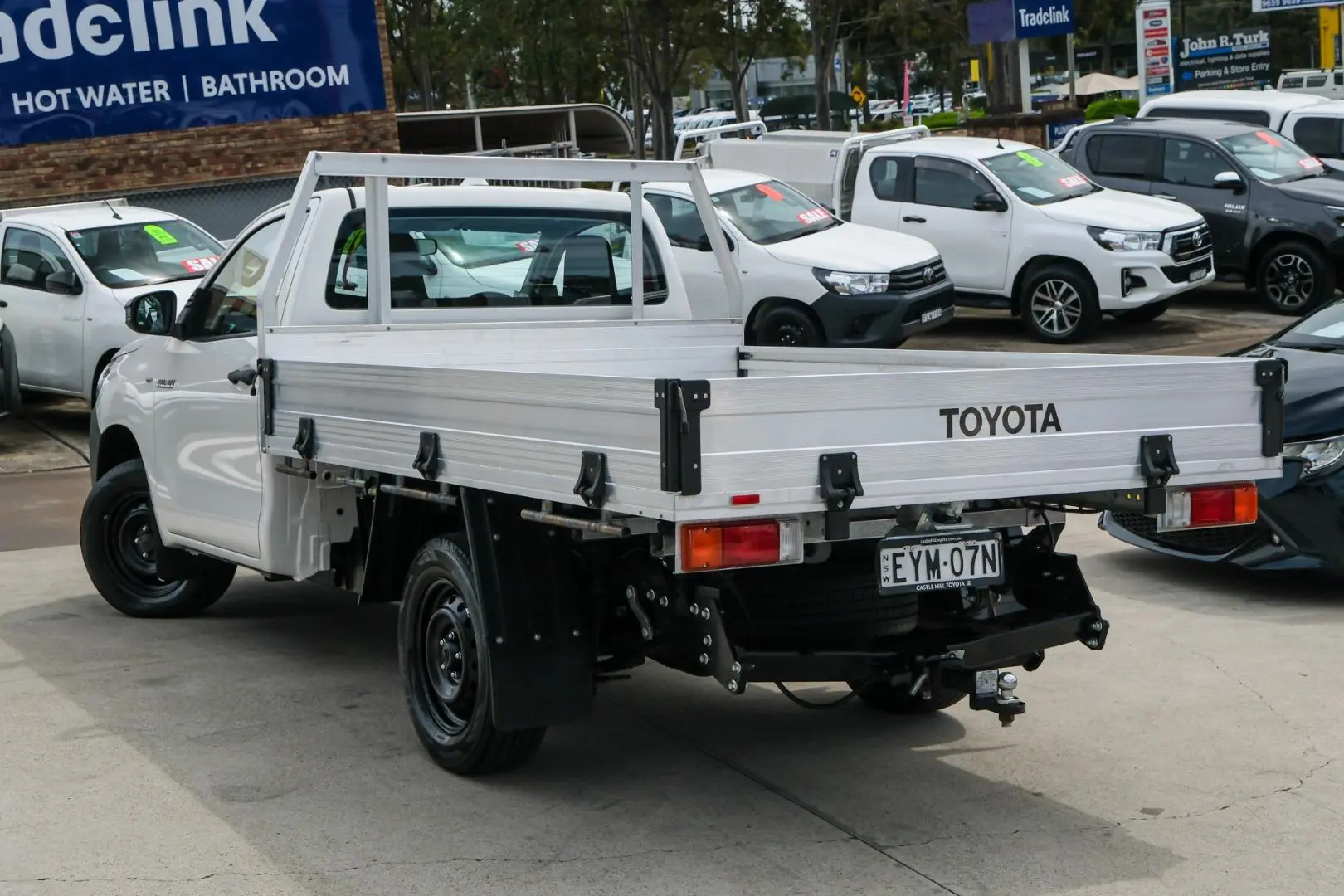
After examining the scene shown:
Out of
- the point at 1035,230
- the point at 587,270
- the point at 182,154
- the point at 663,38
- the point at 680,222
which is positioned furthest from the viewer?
the point at 663,38

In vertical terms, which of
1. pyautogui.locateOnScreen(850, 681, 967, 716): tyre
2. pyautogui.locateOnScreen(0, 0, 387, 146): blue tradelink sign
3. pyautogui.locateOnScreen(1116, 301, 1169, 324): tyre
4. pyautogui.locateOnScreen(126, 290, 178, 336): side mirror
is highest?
pyautogui.locateOnScreen(0, 0, 387, 146): blue tradelink sign

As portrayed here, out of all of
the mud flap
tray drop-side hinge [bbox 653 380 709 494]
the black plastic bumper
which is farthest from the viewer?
the black plastic bumper

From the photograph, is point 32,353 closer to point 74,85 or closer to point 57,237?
point 57,237

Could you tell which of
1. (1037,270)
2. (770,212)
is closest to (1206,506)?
(770,212)

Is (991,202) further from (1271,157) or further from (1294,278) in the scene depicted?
(1271,157)

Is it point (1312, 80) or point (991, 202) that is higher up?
point (1312, 80)

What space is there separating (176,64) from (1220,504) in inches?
643

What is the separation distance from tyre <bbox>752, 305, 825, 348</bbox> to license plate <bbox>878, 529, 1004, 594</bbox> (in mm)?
9525

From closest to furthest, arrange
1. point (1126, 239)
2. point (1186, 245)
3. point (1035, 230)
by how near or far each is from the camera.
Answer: point (1126, 239)
point (1186, 245)
point (1035, 230)

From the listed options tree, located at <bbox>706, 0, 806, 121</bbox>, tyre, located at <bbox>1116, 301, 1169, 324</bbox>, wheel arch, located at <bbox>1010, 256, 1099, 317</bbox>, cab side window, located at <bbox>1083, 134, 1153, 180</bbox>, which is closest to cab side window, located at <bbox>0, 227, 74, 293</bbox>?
wheel arch, located at <bbox>1010, 256, 1099, 317</bbox>

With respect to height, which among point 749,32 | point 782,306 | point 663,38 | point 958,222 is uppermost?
point 749,32

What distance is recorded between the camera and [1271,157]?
17.3 metres

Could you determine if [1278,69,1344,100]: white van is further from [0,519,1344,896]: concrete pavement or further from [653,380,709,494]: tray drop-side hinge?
[653,380,709,494]: tray drop-side hinge

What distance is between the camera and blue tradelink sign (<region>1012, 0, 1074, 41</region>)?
91.0ft
